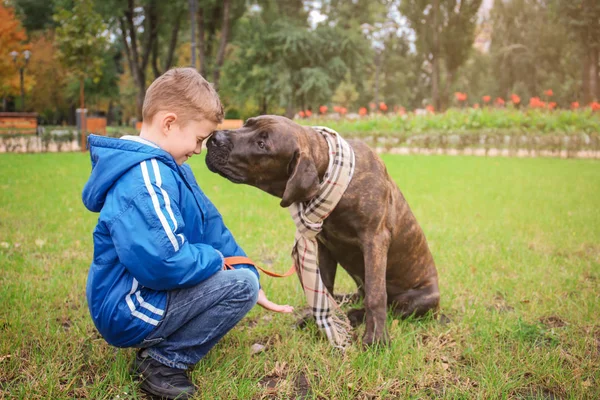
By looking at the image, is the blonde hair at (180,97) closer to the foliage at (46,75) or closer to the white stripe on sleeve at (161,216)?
the white stripe on sleeve at (161,216)

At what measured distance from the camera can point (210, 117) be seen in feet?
8.32

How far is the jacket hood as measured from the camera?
2199 millimetres

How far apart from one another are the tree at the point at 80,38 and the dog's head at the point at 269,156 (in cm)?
1784

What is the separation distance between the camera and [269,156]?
2832mm

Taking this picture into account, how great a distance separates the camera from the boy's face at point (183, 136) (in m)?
2.45

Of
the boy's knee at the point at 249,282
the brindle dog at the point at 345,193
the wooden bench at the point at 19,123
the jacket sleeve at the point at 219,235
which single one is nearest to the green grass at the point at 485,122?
the wooden bench at the point at 19,123

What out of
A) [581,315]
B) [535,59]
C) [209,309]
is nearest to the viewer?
[209,309]

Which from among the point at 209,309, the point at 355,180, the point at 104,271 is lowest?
the point at 209,309

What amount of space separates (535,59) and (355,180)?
5467 centimetres

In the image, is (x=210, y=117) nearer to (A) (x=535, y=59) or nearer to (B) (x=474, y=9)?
(B) (x=474, y=9)

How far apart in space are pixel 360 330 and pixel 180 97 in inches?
75.6

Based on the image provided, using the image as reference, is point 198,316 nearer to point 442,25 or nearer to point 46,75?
point 442,25

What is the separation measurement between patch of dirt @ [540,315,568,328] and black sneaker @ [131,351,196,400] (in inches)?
97.7

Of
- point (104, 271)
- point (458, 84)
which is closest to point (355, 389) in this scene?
point (104, 271)
